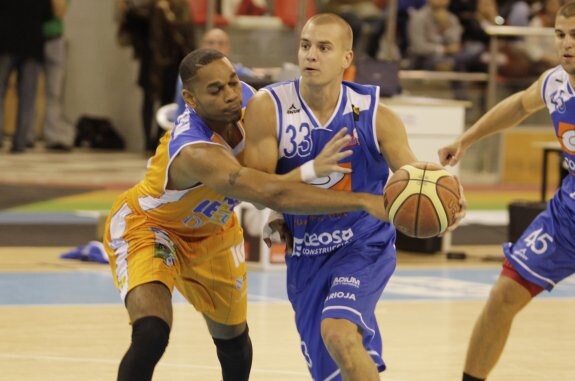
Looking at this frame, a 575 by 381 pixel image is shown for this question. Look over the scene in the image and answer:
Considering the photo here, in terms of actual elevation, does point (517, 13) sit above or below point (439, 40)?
above

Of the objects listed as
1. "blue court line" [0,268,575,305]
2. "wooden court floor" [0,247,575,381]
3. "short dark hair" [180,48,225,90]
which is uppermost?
"short dark hair" [180,48,225,90]

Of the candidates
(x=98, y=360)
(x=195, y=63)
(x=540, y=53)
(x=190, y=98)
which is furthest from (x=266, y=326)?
(x=540, y=53)

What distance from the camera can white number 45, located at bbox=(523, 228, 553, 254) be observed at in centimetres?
607

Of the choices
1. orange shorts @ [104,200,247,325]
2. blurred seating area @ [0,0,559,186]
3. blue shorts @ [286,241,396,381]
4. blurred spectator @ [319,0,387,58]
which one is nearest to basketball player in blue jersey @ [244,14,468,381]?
blue shorts @ [286,241,396,381]

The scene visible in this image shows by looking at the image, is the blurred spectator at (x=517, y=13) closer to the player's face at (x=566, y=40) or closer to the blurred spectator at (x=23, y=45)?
the blurred spectator at (x=23, y=45)

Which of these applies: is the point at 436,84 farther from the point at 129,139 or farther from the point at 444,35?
the point at 129,139

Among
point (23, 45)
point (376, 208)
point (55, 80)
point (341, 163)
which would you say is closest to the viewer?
point (376, 208)

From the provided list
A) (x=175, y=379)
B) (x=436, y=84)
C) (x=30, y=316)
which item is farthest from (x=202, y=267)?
(x=436, y=84)

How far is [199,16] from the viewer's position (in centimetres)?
1620

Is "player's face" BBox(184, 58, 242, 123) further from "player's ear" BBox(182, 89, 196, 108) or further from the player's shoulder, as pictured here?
the player's shoulder

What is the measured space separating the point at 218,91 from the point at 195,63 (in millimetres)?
160

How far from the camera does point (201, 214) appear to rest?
5.76 m

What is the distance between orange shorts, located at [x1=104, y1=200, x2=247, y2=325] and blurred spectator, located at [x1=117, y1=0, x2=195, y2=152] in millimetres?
10334

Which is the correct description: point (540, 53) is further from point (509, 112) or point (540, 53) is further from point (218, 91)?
point (218, 91)
